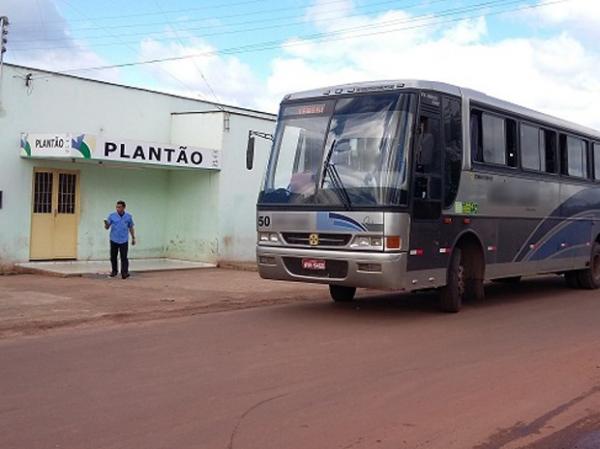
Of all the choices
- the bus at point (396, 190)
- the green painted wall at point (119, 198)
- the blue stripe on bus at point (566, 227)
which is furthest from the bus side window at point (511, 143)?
the green painted wall at point (119, 198)

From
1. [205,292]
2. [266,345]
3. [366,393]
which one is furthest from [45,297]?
[366,393]

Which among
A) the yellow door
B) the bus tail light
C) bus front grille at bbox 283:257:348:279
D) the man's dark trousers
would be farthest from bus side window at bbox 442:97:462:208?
the yellow door

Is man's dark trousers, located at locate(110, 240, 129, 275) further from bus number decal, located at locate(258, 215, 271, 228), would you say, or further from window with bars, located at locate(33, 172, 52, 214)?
bus number decal, located at locate(258, 215, 271, 228)

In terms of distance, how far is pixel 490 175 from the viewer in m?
11.4

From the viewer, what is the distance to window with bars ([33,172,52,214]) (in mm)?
16391

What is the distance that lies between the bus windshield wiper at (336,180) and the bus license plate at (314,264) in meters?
0.87

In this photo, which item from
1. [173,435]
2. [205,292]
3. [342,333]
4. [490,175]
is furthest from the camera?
[205,292]

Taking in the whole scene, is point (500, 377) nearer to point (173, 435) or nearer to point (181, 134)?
point (173, 435)

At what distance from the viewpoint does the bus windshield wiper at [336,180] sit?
9.67m

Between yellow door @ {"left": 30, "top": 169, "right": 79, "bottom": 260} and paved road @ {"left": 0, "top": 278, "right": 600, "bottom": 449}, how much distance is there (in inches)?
306

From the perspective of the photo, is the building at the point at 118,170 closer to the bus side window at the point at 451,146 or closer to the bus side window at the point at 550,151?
the bus side window at the point at 550,151

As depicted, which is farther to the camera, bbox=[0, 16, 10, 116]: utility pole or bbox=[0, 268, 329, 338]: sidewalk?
bbox=[0, 16, 10, 116]: utility pole

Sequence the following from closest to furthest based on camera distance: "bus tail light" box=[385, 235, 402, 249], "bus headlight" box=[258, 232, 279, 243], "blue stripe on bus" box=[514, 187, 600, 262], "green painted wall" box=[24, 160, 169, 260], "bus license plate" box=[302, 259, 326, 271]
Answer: "bus tail light" box=[385, 235, 402, 249]
"bus license plate" box=[302, 259, 326, 271]
"bus headlight" box=[258, 232, 279, 243]
"blue stripe on bus" box=[514, 187, 600, 262]
"green painted wall" box=[24, 160, 169, 260]

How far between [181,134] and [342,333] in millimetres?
11254
